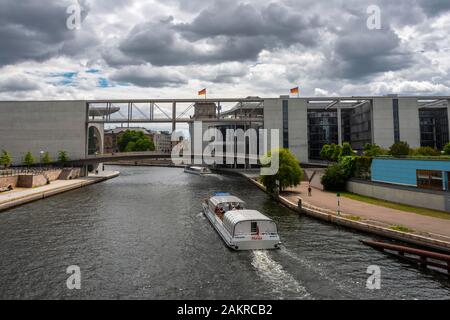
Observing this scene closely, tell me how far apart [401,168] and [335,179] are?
13908 millimetres

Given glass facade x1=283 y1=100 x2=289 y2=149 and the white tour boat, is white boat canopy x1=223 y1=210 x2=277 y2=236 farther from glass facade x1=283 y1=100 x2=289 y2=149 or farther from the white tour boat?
glass facade x1=283 y1=100 x2=289 y2=149

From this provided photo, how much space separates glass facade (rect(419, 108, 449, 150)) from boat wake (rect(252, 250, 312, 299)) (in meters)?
102

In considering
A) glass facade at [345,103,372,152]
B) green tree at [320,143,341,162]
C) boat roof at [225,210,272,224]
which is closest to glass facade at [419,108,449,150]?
glass facade at [345,103,372,152]

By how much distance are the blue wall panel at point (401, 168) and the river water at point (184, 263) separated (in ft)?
47.5

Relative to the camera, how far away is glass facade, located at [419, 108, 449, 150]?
9900 cm

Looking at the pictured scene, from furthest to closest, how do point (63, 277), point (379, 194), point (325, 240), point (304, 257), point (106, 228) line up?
point (379, 194), point (106, 228), point (325, 240), point (304, 257), point (63, 277)

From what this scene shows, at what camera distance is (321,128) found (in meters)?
111

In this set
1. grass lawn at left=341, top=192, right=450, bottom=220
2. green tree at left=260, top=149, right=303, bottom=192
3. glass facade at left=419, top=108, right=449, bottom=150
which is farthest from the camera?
glass facade at left=419, top=108, right=449, bottom=150

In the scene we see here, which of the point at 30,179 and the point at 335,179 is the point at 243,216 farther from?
the point at 30,179

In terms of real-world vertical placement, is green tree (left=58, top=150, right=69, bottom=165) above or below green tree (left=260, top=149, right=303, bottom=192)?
above

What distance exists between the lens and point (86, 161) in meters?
89.0
